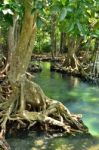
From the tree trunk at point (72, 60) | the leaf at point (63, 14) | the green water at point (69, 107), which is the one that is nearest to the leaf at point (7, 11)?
the leaf at point (63, 14)

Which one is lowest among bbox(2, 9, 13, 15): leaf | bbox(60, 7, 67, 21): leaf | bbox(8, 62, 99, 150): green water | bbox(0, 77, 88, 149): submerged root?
bbox(8, 62, 99, 150): green water

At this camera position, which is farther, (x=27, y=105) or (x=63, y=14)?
(x=27, y=105)

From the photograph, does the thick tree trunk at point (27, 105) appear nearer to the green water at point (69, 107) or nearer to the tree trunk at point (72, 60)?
the green water at point (69, 107)

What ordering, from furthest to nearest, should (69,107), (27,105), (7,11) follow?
(69,107) < (27,105) < (7,11)

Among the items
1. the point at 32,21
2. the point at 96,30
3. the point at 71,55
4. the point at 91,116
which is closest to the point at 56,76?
the point at 71,55

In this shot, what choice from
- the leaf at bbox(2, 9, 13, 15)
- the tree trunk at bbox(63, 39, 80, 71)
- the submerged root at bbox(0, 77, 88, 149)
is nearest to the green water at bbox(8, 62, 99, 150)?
the submerged root at bbox(0, 77, 88, 149)

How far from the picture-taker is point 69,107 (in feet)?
42.7

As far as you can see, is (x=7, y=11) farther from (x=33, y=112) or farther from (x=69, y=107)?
(x=69, y=107)

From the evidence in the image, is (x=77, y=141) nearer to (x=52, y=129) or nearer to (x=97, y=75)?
(x=52, y=129)

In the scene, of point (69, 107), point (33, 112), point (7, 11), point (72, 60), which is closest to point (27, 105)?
point (33, 112)

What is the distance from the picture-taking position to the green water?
349 inches

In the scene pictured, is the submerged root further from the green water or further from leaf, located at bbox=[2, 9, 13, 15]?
leaf, located at bbox=[2, 9, 13, 15]

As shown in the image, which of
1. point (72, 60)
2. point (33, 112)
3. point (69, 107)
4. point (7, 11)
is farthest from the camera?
point (72, 60)

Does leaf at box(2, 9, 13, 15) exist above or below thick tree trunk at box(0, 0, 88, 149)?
above
